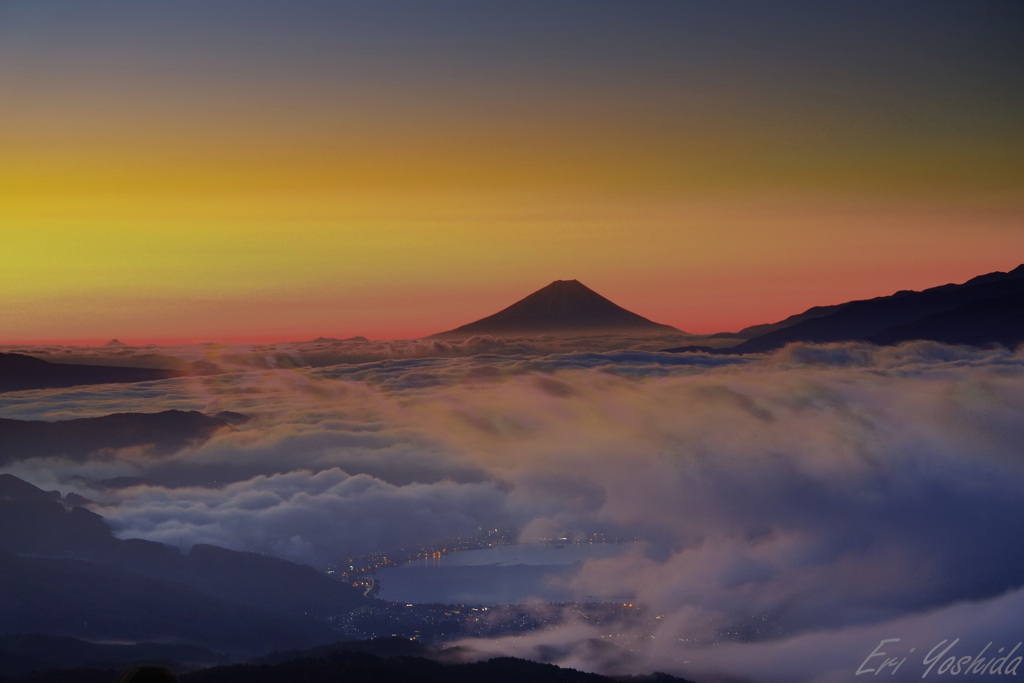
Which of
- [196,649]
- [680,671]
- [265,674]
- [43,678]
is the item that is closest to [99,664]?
[196,649]

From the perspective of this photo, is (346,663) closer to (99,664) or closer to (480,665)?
(480,665)

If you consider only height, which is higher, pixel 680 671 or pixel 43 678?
pixel 43 678

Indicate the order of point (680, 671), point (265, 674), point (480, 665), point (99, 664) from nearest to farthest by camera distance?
point (265, 674) < point (480, 665) < point (99, 664) < point (680, 671)

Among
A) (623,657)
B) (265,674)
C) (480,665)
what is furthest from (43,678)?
(623,657)

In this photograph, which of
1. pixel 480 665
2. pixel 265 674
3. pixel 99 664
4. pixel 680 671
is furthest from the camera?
pixel 680 671

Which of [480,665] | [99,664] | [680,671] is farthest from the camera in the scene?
[680,671]

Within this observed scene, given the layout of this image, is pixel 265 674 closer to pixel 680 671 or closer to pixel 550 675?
pixel 550 675

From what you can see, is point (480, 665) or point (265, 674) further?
point (480, 665)

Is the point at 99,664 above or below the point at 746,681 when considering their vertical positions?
above

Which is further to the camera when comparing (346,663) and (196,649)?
(196,649)
